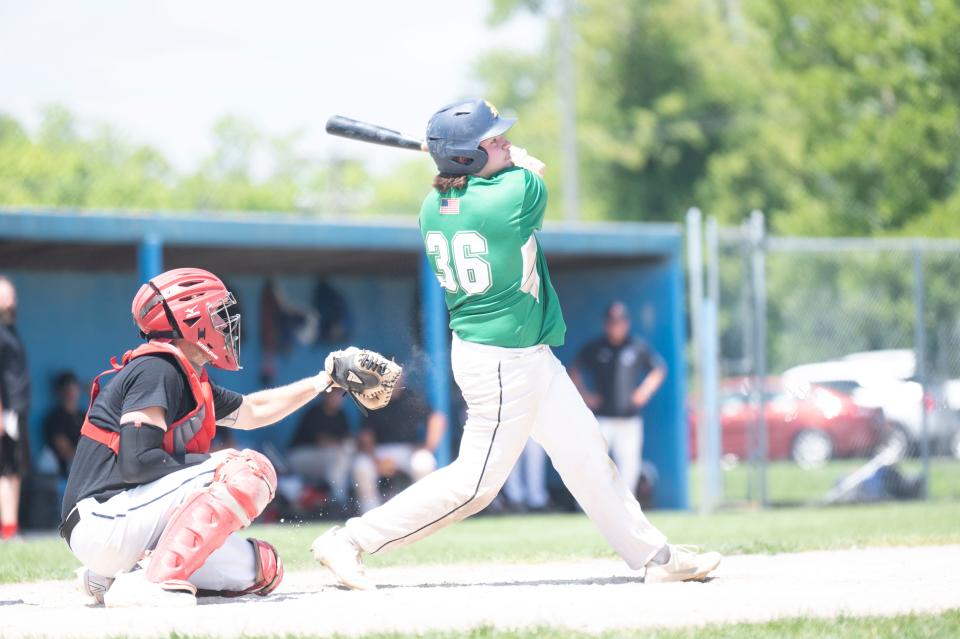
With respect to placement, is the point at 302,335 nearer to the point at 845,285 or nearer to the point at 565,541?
the point at 845,285

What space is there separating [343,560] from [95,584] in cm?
91

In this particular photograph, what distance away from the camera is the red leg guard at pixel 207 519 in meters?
4.69

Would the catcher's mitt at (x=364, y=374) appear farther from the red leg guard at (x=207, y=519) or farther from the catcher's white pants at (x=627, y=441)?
the catcher's white pants at (x=627, y=441)

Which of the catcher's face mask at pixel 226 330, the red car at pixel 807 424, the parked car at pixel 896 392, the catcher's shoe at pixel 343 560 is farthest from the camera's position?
the red car at pixel 807 424

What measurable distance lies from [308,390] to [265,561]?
663 millimetres

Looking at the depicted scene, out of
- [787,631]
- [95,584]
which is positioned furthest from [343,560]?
[787,631]

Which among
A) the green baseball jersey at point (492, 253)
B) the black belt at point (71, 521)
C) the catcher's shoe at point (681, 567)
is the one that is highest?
the green baseball jersey at point (492, 253)

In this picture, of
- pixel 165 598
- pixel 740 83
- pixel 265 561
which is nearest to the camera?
pixel 165 598

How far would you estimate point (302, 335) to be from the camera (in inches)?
589

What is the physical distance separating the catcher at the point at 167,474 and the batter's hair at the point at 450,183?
701 mm

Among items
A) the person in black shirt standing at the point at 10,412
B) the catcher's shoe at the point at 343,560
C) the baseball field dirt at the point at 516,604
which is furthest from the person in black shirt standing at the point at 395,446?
the catcher's shoe at the point at 343,560

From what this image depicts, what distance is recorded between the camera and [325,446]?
534 inches

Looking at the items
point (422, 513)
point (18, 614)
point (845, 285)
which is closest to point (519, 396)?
→ point (422, 513)

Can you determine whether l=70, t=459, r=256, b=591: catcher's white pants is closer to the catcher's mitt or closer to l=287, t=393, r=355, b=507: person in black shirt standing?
the catcher's mitt
